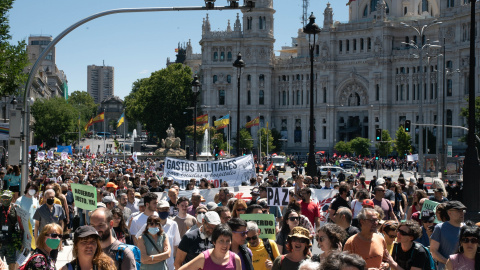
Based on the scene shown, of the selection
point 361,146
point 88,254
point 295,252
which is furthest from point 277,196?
point 361,146

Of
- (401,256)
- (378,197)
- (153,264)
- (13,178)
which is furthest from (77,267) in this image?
(13,178)

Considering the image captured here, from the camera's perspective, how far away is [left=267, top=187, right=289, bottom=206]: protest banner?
49.0 ft

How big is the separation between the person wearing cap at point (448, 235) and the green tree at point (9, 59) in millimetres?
20831

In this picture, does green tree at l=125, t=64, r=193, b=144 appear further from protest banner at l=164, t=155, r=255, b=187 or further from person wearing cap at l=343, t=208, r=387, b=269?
person wearing cap at l=343, t=208, r=387, b=269

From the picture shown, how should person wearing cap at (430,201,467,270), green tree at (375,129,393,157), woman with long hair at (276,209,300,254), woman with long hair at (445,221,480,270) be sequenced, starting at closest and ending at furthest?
woman with long hair at (445,221,480,270) < person wearing cap at (430,201,467,270) < woman with long hair at (276,209,300,254) < green tree at (375,129,393,157)

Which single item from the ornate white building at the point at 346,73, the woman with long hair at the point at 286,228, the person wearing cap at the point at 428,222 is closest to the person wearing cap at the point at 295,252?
the woman with long hair at the point at 286,228

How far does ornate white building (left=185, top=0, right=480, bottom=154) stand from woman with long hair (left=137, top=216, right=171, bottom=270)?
7966 cm

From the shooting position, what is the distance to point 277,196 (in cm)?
1502

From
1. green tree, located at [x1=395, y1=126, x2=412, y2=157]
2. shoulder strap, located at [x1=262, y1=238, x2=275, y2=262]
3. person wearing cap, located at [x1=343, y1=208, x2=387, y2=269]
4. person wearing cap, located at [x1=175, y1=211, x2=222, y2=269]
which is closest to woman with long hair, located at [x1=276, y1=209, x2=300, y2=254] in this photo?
shoulder strap, located at [x1=262, y1=238, x2=275, y2=262]

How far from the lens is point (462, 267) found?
344 inches

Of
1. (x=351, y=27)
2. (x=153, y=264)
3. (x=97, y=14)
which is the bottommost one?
(x=153, y=264)

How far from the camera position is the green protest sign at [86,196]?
13586 millimetres

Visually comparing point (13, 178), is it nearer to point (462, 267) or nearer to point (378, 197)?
point (378, 197)

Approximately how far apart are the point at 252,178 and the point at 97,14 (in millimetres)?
8205
